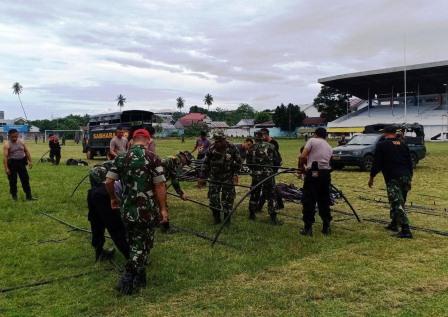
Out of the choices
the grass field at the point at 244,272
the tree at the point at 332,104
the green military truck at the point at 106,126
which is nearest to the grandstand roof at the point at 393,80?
the tree at the point at 332,104

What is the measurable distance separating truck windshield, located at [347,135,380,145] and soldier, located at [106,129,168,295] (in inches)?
616

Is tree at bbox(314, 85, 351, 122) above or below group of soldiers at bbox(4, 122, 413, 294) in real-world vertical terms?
above

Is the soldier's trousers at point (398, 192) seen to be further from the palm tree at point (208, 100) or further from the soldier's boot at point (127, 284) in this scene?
the palm tree at point (208, 100)

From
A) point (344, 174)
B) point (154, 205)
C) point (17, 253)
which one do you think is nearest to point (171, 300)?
point (154, 205)

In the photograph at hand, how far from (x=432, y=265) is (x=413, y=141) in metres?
15.8

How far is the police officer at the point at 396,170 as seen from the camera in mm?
7391

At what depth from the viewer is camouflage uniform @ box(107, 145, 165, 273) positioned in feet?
16.1

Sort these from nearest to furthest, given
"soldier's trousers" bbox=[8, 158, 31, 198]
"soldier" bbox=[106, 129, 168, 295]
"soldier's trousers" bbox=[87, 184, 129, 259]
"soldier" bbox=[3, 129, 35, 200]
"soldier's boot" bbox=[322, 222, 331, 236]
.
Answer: "soldier" bbox=[106, 129, 168, 295], "soldier's trousers" bbox=[87, 184, 129, 259], "soldier's boot" bbox=[322, 222, 331, 236], "soldier" bbox=[3, 129, 35, 200], "soldier's trousers" bbox=[8, 158, 31, 198]

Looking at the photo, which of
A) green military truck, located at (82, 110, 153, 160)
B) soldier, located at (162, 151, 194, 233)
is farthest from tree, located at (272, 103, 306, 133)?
soldier, located at (162, 151, 194, 233)

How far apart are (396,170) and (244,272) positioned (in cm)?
334

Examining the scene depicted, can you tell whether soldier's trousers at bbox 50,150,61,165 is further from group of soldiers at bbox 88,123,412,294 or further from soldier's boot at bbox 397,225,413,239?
soldier's boot at bbox 397,225,413,239

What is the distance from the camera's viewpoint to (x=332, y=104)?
83250mm

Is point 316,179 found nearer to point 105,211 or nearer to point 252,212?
point 252,212

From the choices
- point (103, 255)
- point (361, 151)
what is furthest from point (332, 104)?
point (103, 255)
